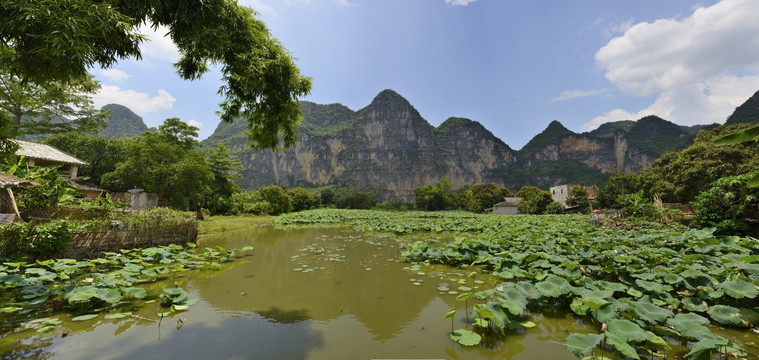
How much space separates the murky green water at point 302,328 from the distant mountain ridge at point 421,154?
3423 inches

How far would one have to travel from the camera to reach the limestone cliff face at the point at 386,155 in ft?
310

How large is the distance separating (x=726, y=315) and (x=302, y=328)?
4.40 metres

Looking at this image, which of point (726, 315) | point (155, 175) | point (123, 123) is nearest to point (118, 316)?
point (726, 315)

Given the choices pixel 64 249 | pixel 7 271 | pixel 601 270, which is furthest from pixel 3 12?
pixel 601 270

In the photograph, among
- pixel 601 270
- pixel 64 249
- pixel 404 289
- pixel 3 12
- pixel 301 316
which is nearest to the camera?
pixel 3 12

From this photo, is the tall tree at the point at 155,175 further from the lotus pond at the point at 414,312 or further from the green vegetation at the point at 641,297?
the green vegetation at the point at 641,297

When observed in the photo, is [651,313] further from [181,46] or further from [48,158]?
[48,158]

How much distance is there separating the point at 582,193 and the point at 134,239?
132 ft

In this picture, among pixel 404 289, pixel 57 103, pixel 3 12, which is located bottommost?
pixel 404 289

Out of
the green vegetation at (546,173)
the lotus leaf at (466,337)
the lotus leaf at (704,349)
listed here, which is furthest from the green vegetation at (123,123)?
the green vegetation at (546,173)

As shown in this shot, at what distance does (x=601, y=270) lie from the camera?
4461mm

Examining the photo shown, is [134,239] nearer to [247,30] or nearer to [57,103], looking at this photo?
[247,30]

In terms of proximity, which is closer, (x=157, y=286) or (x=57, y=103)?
(x=157, y=286)

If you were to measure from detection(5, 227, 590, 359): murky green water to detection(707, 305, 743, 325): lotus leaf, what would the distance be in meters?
1.23
